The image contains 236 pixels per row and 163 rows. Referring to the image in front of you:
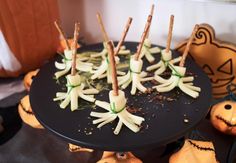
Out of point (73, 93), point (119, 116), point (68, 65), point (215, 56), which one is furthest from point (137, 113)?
point (215, 56)

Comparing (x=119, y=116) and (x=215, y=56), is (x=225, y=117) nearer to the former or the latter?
(x=215, y=56)

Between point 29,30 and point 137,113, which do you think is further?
point 29,30

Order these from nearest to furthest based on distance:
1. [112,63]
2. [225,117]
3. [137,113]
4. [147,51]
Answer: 1. [112,63]
2. [137,113]
3. [225,117]
4. [147,51]

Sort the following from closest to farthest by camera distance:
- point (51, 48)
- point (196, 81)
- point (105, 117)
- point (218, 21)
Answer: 1. point (105, 117)
2. point (196, 81)
3. point (218, 21)
4. point (51, 48)

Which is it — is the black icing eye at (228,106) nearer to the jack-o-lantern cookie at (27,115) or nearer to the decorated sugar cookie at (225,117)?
the decorated sugar cookie at (225,117)

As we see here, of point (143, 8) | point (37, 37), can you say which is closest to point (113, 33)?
point (143, 8)

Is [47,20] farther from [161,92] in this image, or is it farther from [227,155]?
[227,155]

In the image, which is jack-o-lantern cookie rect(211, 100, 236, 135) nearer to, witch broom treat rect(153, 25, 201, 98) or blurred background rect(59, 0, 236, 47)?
witch broom treat rect(153, 25, 201, 98)
